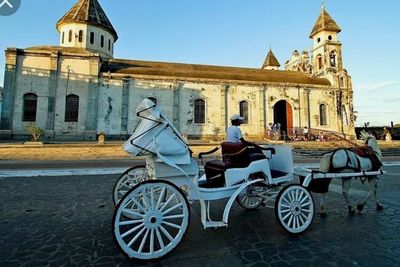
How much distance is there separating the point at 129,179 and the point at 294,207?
9.82 feet

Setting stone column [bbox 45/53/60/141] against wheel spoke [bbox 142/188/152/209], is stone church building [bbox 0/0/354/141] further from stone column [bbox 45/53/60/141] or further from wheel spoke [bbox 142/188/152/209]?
wheel spoke [bbox 142/188/152/209]

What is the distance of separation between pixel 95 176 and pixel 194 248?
711 cm

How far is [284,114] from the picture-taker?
31.9 m

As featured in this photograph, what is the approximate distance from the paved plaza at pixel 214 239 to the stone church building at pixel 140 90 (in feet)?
68.3

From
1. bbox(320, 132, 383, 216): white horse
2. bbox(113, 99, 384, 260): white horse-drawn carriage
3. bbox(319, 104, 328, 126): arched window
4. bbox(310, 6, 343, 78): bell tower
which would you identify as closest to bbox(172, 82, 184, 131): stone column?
bbox(319, 104, 328, 126): arched window

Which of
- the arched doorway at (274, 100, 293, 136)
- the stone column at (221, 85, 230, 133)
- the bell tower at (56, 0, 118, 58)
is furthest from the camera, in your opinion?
the arched doorway at (274, 100, 293, 136)

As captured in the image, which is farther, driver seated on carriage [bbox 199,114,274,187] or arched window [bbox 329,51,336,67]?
arched window [bbox 329,51,336,67]

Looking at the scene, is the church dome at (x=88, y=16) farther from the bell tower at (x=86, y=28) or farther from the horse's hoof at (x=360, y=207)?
the horse's hoof at (x=360, y=207)

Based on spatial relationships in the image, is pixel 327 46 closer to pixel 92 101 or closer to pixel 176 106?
pixel 176 106

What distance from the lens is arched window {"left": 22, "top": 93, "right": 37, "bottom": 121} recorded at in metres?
23.4

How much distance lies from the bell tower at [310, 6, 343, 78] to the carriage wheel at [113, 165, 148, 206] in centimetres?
3567

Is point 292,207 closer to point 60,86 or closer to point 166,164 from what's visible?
point 166,164

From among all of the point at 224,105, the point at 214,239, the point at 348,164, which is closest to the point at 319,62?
the point at 224,105

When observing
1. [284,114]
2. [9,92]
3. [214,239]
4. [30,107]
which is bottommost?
[214,239]
